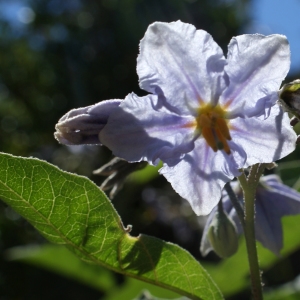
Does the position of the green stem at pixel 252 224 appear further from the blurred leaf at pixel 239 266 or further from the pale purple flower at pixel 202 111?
the blurred leaf at pixel 239 266

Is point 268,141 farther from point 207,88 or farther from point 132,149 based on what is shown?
point 132,149

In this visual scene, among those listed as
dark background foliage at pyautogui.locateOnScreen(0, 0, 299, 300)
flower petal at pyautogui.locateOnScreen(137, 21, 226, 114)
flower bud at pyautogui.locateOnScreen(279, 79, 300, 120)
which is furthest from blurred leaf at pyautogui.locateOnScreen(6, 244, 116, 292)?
dark background foliage at pyautogui.locateOnScreen(0, 0, 299, 300)

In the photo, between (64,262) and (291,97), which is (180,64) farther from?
(64,262)

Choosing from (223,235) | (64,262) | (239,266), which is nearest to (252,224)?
(223,235)

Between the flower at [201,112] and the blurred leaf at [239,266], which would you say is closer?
the flower at [201,112]

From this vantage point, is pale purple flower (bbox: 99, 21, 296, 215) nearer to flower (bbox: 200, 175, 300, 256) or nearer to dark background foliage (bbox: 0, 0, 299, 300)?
flower (bbox: 200, 175, 300, 256)

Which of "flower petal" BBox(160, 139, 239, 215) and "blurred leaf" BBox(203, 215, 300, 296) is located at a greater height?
"flower petal" BBox(160, 139, 239, 215)

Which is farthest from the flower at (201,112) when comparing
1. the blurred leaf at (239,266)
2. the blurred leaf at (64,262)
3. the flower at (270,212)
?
the blurred leaf at (64,262)
